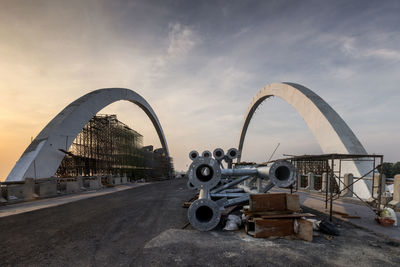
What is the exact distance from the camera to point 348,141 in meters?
19.7

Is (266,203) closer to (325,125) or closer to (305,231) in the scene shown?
(305,231)

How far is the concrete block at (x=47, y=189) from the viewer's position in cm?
1542

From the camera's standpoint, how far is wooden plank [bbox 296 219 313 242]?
5.41 meters

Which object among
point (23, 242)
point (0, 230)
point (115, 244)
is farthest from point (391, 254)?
point (0, 230)

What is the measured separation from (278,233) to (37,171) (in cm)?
2684

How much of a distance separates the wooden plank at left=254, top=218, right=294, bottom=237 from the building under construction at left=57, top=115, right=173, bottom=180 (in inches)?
1184

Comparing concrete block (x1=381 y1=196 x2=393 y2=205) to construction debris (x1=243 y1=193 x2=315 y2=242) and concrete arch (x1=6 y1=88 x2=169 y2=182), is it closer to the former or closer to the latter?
construction debris (x1=243 y1=193 x2=315 y2=242)

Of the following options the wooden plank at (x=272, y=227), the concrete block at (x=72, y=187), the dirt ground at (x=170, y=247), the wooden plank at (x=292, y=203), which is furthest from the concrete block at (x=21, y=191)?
the wooden plank at (x=292, y=203)

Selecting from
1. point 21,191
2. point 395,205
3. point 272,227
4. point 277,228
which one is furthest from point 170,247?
point 21,191

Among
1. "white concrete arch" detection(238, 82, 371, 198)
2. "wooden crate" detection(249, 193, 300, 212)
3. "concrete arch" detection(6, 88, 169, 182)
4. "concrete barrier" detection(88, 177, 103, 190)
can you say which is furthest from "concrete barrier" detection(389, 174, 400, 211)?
"concrete arch" detection(6, 88, 169, 182)

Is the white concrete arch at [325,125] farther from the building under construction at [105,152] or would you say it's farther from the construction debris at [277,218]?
the building under construction at [105,152]

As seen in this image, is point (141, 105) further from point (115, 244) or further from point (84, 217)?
point (115, 244)

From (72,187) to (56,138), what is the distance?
33.2ft

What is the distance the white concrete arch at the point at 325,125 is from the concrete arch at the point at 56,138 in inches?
1201
